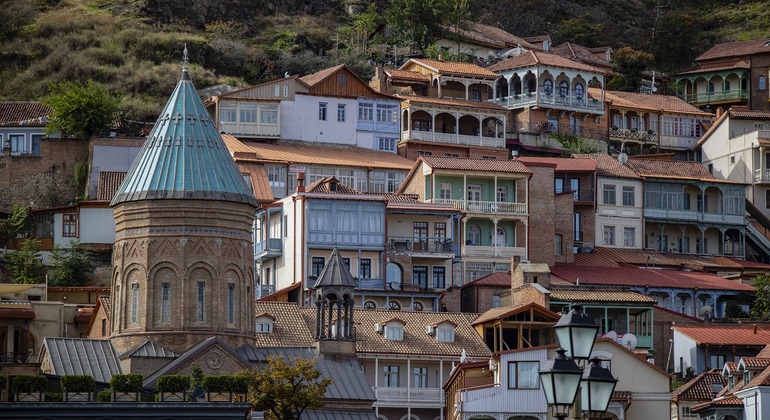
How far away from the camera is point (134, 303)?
5622cm

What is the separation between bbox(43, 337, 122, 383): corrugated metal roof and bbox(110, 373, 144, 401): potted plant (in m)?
3.82

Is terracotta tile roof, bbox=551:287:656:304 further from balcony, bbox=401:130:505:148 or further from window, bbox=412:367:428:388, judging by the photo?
balcony, bbox=401:130:505:148

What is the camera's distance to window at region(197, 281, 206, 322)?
2205 inches

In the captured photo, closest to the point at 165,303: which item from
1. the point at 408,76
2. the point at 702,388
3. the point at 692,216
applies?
the point at 702,388

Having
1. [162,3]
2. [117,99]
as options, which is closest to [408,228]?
[117,99]

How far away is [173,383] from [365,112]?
43.1 metres

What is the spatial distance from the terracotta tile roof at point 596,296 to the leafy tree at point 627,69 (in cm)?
3731

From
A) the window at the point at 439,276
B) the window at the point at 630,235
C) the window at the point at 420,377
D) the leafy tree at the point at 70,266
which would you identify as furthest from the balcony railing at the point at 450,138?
the window at the point at 420,377

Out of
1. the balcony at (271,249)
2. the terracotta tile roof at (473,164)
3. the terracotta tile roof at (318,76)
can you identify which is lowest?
the balcony at (271,249)

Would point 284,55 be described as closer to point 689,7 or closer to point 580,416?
point 689,7

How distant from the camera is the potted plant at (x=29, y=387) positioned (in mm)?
48094

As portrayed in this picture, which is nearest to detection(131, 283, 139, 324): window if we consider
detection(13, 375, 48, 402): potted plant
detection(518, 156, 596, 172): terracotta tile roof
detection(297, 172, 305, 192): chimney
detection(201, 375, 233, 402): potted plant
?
detection(201, 375, 233, 402): potted plant

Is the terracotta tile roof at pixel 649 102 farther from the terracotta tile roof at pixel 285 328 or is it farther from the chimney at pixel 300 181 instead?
the terracotta tile roof at pixel 285 328

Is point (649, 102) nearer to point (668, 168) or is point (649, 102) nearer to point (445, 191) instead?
point (668, 168)
